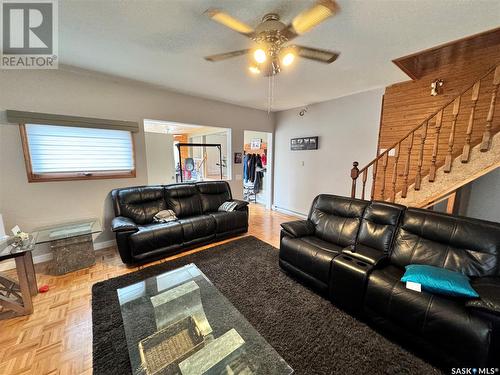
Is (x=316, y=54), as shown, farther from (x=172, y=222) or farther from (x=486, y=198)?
(x=486, y=198)

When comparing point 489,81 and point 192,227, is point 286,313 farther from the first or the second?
point 489,81

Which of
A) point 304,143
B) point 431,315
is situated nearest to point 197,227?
point 431,315

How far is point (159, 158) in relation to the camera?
12.7ft

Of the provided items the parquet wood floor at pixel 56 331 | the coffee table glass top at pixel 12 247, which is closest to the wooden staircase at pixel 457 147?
the parquet wood floor at pixel 56 331

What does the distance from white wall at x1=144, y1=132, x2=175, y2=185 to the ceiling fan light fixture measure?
10.1 ft

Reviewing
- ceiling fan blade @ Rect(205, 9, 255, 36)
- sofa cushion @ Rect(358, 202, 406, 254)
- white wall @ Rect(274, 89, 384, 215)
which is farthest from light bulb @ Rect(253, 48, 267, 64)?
white wall @ Rect(274, 89, 384, 215)

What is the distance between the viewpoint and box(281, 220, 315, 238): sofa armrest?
2.48 m

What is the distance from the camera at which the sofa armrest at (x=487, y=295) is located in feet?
3.97

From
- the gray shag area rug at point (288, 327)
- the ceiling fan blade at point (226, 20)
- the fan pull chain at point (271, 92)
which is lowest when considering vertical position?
the gray shag area rug at point (288, 327)

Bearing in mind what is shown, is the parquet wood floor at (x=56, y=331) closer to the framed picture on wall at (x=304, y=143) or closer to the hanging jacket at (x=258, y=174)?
the framed picture on wall at (x=304, y=143)

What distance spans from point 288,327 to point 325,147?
3521 mm

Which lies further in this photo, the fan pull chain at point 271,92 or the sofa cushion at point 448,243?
the fan pull chain at point 271,92

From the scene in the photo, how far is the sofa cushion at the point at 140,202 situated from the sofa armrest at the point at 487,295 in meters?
3.53

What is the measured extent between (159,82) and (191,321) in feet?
10.9
